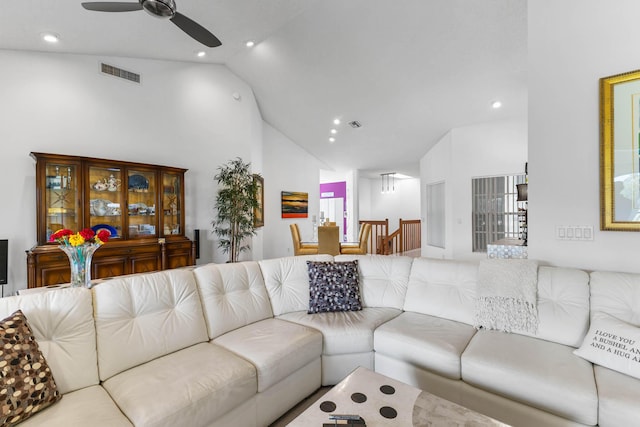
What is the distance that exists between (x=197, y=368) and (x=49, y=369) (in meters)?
0.65

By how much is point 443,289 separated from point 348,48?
3.35m

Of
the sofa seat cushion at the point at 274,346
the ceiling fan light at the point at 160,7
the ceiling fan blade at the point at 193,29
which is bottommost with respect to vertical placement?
the sofa seat cushion at the point at 274,346

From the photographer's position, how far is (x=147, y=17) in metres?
3.27

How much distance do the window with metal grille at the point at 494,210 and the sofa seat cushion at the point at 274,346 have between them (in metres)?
4.59

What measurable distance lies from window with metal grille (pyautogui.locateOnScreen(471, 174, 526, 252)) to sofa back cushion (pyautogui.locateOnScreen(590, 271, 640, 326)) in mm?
3630

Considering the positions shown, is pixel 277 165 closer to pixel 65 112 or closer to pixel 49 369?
pixel 65 112

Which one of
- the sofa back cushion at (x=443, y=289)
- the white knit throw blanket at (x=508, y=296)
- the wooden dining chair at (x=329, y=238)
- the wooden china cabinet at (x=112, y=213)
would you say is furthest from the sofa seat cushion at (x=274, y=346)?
the wooden dining chair at (x=329, y=238)

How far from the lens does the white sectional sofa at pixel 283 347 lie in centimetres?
142

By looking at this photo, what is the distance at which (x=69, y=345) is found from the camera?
1.55 meters

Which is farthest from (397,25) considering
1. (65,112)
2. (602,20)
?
(65,112)

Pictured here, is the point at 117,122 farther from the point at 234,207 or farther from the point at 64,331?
the point at 64,331

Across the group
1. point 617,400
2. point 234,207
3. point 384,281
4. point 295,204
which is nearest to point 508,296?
point 617,400

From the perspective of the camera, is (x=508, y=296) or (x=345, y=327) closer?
(x=508, y=296)

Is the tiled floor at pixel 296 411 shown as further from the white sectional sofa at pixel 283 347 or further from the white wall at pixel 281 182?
the white wall at pixel 281 182
